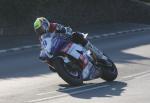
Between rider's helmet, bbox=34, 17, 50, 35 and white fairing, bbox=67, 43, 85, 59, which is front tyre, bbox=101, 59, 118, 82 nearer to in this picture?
white fairing, bbox=67, 43, 85, 59

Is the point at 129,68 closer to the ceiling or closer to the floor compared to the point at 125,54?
closer to the floor

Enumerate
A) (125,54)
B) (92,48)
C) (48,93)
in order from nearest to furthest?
1. (48,93)
2. (92,48)
3. (125,54)

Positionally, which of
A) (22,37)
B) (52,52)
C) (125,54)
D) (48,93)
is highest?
(22,37)

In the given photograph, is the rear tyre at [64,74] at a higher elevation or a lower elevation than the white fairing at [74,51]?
lower

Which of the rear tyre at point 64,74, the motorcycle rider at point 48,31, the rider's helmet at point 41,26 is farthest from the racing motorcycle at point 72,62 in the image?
the rider's helmet at point 41,26

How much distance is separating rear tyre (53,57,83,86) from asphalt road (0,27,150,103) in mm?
157

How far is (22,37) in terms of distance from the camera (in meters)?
25.0

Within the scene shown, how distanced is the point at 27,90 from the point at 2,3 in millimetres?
13014

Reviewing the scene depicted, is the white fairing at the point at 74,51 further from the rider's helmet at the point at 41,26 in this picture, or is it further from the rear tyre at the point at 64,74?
the rider's helmet at the point at 41,26

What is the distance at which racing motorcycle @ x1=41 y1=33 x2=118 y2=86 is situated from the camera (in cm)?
1227

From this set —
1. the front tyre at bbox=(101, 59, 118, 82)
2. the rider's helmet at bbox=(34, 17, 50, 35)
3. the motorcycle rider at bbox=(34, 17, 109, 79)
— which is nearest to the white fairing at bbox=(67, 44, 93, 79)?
the motorcycle rider at bbox=(34, 17, 109, 79)

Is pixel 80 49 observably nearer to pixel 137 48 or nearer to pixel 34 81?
pixel 34 81

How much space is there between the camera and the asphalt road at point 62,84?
10.9 metres

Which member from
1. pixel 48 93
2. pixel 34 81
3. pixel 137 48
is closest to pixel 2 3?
pixel 137 48
